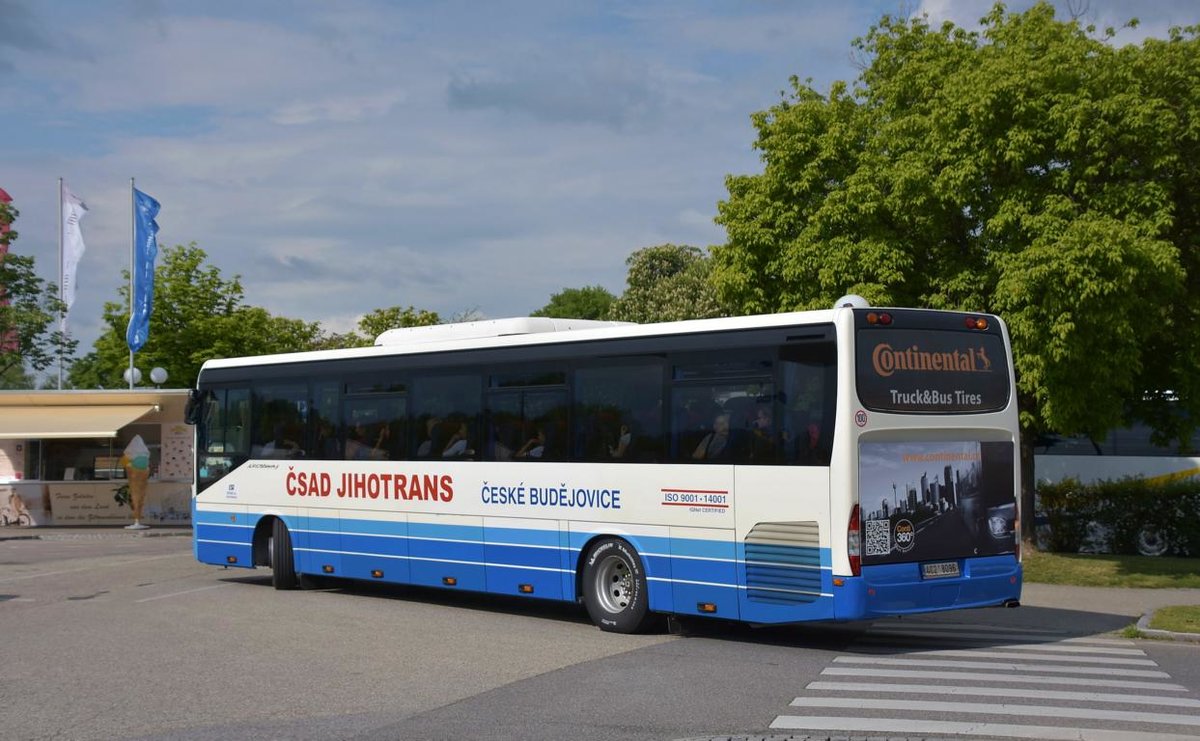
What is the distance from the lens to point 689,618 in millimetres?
15164

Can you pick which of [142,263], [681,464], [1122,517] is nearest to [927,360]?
[681,464]

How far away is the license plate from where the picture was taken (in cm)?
1268

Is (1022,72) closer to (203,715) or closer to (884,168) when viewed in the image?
(884,168)

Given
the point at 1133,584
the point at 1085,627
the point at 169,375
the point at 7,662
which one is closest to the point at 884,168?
the point at 1133,584

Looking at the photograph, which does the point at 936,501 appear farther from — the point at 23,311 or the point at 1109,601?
the point at 23,311

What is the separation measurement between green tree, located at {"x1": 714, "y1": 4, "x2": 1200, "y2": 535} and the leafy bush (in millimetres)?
2552

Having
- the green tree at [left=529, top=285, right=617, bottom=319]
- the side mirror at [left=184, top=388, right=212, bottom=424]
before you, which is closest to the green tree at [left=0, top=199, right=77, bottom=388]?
the side mirror at [left=184, top=388, right=212, bottom=424]

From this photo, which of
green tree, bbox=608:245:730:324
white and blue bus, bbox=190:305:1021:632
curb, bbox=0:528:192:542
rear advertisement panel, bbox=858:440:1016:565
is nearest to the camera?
rear advertisement panel, bbox=858:440:1016:565

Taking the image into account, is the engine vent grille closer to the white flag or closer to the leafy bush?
the leafy bush

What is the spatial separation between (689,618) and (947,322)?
Result: 4.48 metres

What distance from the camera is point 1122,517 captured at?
25891 mm

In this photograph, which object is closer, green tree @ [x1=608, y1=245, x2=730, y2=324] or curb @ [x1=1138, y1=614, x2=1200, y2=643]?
curb @ [x1=1138, y1=614, x2=1200, y2=643]

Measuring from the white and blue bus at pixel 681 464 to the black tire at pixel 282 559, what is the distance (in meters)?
0.39

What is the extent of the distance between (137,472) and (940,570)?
25.5 meters
